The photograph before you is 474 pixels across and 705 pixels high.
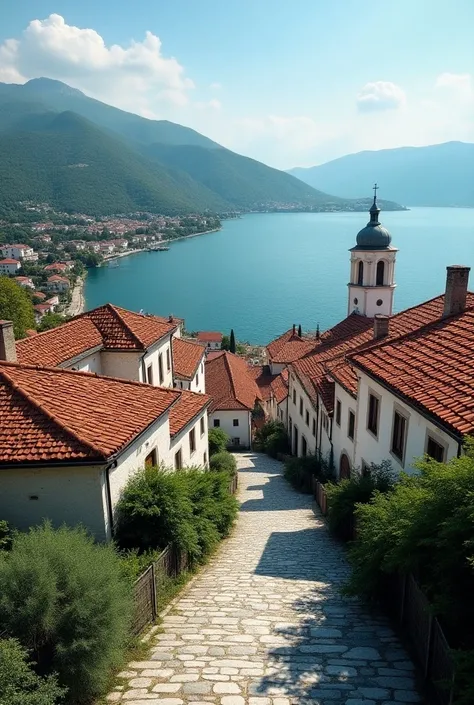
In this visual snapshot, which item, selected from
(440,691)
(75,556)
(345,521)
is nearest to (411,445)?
(345,521)

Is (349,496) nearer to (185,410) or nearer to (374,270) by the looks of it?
(185,410)

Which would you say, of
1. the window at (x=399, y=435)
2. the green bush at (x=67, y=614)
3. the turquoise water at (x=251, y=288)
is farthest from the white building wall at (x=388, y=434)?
the turquoise water at (x=251, y=288)

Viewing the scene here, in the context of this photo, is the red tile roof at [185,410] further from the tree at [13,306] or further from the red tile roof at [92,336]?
the tree at [13,306]

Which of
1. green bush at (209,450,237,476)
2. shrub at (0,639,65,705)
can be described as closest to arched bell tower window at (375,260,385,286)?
green bush at (209,450,237,476)

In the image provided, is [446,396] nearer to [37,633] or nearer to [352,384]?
[352,384]

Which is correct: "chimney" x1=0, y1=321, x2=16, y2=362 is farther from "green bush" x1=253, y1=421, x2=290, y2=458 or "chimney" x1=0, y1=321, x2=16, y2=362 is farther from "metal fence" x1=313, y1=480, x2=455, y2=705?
"green bush" x1=253, y1=421, x2=290, y2=458
